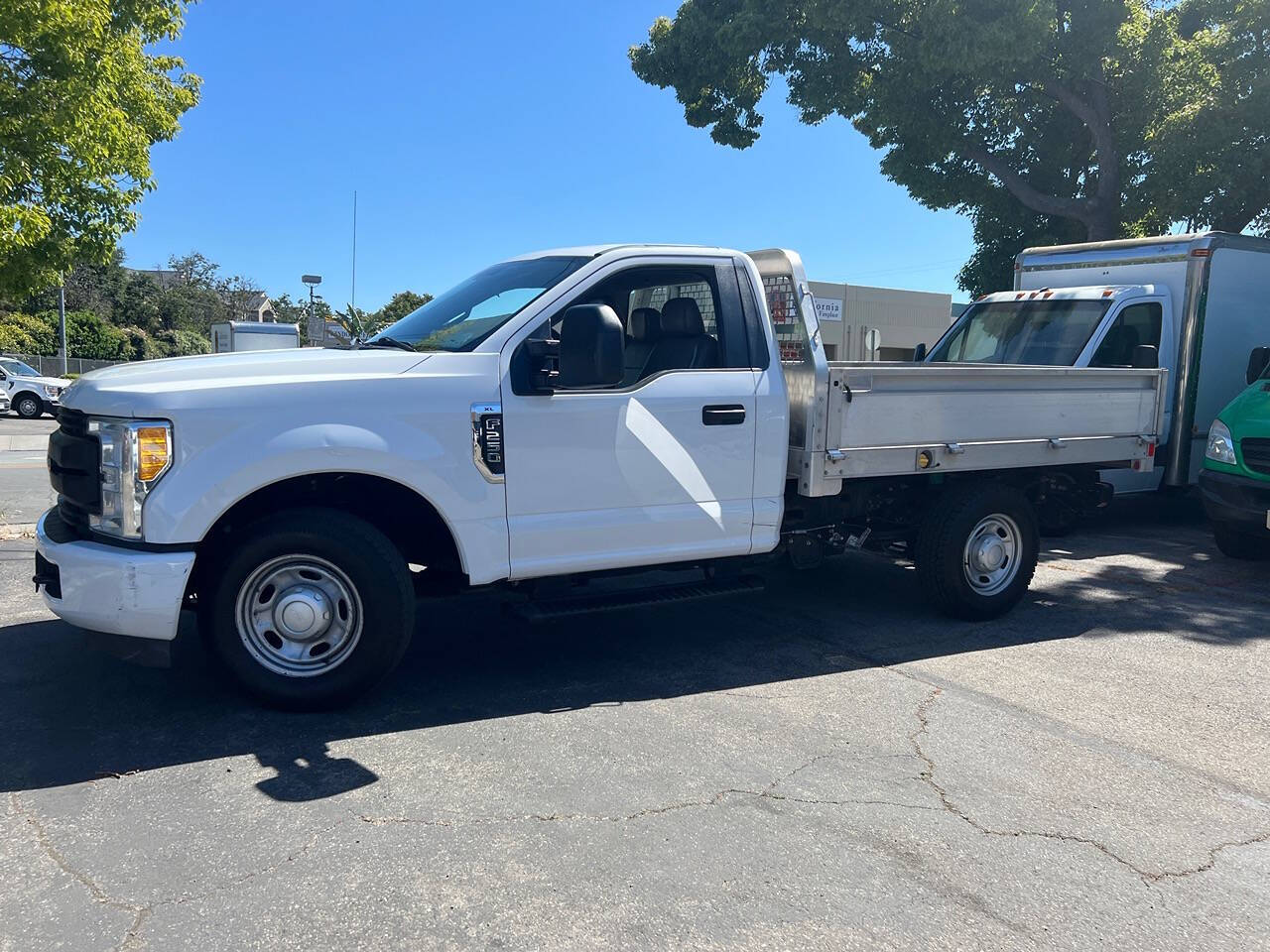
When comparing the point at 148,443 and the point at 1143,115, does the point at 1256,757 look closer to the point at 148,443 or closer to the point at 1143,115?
the point at 148,443

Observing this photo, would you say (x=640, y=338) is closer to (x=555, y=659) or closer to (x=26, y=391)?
(x=555, y=659)

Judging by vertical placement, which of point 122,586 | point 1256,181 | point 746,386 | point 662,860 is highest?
point 1256,181

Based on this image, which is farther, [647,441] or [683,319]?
[683,319]

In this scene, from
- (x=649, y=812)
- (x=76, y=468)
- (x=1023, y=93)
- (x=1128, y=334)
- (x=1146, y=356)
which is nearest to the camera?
(x=649, y=812)

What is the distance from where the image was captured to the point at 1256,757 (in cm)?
420

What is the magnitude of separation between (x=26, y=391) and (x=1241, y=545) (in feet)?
92.7

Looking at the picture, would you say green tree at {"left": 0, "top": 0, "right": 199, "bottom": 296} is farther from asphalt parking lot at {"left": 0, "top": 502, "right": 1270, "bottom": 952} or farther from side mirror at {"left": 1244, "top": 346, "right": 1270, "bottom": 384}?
side mirror at {"left": 1244, "top": 346, "right": 1270, "bottom": 384}

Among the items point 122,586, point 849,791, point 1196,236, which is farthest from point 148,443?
point 1196,236

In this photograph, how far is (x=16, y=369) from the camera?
26688 mm

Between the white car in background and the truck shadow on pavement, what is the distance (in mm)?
24266

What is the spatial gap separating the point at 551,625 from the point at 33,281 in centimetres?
611

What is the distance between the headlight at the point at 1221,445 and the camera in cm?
770

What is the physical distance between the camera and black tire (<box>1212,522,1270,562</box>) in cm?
821

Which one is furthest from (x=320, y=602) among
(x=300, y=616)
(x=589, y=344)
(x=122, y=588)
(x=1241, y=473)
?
(x=1241, y=473)
